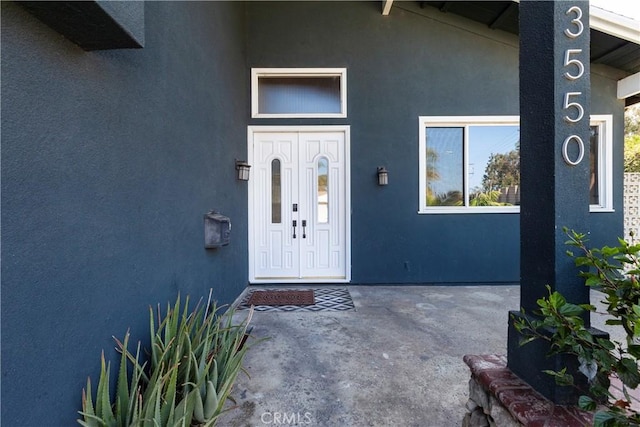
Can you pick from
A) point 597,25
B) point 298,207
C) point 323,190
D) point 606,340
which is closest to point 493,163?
point 597,25

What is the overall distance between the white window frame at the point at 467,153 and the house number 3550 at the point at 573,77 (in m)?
3.40

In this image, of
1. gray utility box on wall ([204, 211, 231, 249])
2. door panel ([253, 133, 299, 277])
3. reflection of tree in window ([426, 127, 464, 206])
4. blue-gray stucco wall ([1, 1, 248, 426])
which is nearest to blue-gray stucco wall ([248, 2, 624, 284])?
reflection of tree in window ([426, 127, 464, 206])

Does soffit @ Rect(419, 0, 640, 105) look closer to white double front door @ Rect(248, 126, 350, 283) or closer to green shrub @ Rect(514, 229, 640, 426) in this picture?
white double front door @ Rect(248, 126, 350, 283)

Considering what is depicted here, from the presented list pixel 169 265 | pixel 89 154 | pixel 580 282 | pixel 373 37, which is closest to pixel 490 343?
pixel 580 282

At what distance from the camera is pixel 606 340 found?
37.6 inches

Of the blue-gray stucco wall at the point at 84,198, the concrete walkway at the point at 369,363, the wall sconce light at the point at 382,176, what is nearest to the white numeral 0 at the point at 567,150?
the concrete walkway at the point at 369,363

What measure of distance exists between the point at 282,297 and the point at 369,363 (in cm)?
189

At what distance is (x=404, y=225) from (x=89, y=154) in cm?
401

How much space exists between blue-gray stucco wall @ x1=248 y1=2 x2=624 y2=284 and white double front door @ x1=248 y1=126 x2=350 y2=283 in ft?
0.73

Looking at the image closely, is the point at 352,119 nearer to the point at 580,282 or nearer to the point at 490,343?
the point at 490,343

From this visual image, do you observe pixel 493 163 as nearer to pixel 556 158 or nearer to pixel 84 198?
pixel 556 158

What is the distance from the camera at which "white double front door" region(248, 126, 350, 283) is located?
4551mm

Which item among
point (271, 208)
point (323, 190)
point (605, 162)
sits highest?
point (605, 162)

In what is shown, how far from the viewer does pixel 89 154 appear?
1335mm
